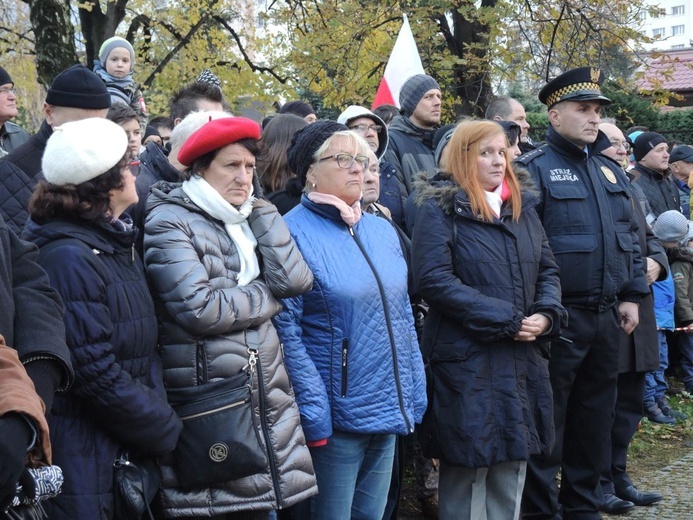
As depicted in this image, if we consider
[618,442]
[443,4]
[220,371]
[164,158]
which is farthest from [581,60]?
[220,371]

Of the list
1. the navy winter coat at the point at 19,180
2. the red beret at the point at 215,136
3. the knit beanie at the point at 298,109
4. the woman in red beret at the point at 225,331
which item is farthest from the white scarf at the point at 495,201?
the knit beanie at the point at 298,109

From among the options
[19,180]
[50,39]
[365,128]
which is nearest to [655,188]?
[365,128]

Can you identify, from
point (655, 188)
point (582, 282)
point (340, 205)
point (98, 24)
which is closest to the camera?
point (340, 205)

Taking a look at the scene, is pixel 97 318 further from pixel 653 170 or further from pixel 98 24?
pixel 98 24

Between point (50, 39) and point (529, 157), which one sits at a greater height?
point (50, 39)

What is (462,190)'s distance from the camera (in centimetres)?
464

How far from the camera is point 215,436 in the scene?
3.30 meters

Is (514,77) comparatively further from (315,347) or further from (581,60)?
(315,347)

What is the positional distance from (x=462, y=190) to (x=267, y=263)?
137 centimetres

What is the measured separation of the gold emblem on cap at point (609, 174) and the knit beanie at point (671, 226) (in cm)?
337

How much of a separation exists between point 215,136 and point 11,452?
1831 millimetres

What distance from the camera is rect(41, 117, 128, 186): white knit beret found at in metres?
3.12

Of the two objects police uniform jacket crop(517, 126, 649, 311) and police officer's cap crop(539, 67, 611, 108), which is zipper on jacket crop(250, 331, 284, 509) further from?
police officer's cap crop(539, 67, 611, 108)

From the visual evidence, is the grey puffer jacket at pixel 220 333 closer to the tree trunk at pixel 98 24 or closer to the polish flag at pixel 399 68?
the polish flag at pixel 399 68
